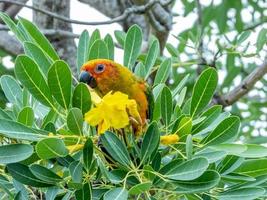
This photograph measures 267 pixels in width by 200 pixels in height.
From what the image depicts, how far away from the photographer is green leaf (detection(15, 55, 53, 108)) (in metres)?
1.18

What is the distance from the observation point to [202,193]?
47.8 inches

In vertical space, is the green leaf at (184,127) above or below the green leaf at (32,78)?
below

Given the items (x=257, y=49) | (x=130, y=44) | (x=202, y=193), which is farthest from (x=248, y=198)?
(x=257, y=49)

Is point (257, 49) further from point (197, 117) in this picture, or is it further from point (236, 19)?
point (236, 19)

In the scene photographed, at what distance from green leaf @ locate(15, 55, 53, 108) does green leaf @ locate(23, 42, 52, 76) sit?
112mm

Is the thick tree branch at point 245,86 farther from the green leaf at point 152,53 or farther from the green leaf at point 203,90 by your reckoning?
the green leaf at point 203,90

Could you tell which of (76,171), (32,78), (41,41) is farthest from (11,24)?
(76,171)

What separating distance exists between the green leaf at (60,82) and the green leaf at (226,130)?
27 centimetres

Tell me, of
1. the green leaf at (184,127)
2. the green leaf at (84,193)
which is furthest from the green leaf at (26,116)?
the green leaf at (184,127)

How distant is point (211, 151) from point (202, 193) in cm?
9

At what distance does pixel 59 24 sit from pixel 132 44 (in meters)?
1.07

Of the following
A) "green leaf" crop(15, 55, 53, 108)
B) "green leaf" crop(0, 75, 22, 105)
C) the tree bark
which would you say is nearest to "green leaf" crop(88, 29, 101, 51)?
"green leaf" crop(0, 75, 22, 105)

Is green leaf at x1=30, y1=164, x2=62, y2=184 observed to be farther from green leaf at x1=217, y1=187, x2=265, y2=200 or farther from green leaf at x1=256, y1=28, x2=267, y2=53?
green leaf at x1=256, y1=28, x2=267, y2=53

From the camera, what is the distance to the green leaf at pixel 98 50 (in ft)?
4.76
